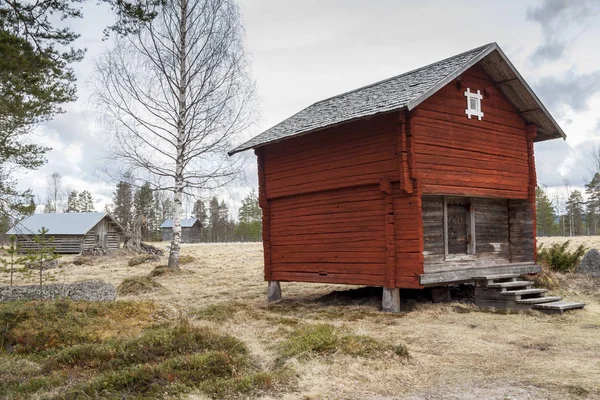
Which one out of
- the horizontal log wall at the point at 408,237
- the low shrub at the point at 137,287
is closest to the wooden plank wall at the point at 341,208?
the horizontal log wall at the point at 408,237

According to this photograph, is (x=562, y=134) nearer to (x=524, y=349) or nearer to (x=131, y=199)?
(x=524, y=349)

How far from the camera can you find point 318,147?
1369 cm

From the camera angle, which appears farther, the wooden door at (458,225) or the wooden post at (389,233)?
the wooden door at (458,225)

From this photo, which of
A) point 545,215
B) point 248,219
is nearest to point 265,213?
point 545,215

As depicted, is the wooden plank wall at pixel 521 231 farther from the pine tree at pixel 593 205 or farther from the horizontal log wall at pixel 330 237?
the pine tree at pixel 593 205

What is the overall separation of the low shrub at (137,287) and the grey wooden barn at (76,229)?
80.2 ft

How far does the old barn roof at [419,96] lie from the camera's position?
461 inches

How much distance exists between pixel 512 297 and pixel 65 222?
3783 centimetres

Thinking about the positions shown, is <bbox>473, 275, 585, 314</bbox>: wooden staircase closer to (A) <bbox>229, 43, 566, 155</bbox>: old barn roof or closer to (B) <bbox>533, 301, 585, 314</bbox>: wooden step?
(B) <bbox>533, 301, 585, 314</bbox>: wooden step

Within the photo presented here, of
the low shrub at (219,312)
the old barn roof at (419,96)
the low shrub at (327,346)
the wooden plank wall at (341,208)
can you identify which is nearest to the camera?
the low shrub at (327,346)

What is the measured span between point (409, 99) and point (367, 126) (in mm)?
1609

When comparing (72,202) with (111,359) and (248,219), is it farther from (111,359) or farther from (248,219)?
(111,359)

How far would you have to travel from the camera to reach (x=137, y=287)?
16.6 metres

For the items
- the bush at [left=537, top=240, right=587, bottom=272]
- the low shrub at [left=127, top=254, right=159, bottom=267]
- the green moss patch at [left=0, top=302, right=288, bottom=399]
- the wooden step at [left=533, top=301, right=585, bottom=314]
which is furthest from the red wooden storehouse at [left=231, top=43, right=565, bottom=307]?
the low shrub at [left=127, top=254, right=159, bottom=267]
